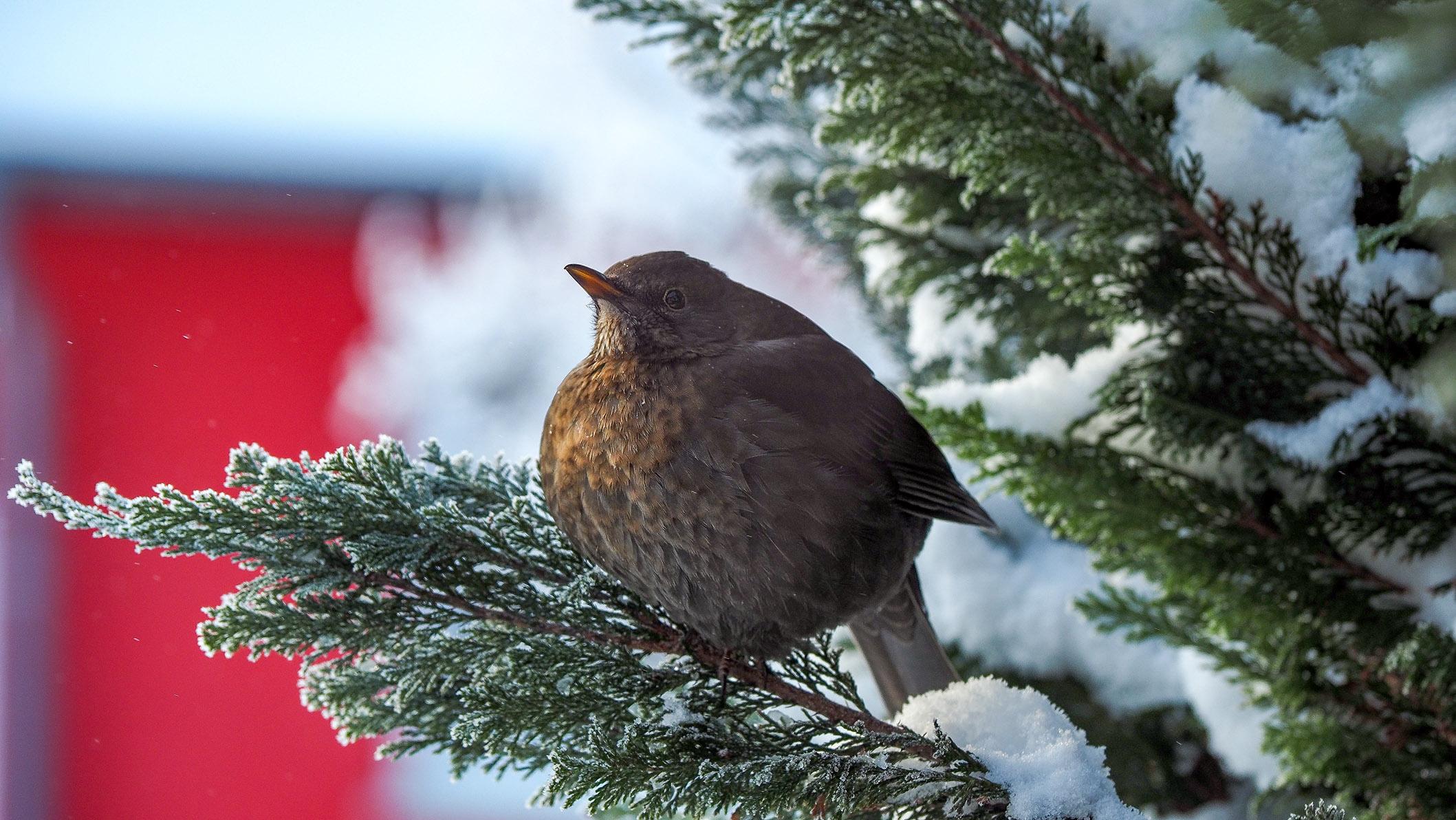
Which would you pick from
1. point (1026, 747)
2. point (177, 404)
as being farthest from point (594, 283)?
point (177, 404)

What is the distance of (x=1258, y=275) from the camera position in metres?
1.57

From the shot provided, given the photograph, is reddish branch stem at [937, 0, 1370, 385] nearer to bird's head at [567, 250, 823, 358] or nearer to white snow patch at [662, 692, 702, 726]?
bird's head at [567, 250, 823, 358]

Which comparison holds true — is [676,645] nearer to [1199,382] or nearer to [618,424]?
[618,424]

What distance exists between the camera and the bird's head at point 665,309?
1.34 metres

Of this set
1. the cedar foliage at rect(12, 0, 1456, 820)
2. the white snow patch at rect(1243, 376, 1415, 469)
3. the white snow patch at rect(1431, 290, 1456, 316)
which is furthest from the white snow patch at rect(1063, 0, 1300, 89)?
the white snow patch at rect(1243, 376, 1415, 469)

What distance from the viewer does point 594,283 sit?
4.29ft

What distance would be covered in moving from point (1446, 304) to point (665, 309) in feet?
3.13

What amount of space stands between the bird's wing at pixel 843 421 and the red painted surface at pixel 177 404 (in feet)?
4.16

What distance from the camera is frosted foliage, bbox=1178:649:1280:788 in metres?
1.82

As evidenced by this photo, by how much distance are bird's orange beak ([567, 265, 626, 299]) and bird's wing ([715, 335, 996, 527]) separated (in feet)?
0.51

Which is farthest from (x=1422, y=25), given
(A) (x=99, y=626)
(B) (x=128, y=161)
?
(B) (x=128, y=161)

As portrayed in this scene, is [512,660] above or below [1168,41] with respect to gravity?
below

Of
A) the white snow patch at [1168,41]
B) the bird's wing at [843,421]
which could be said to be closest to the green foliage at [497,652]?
the bird's wing at [843,421]

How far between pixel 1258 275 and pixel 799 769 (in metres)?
1.02
